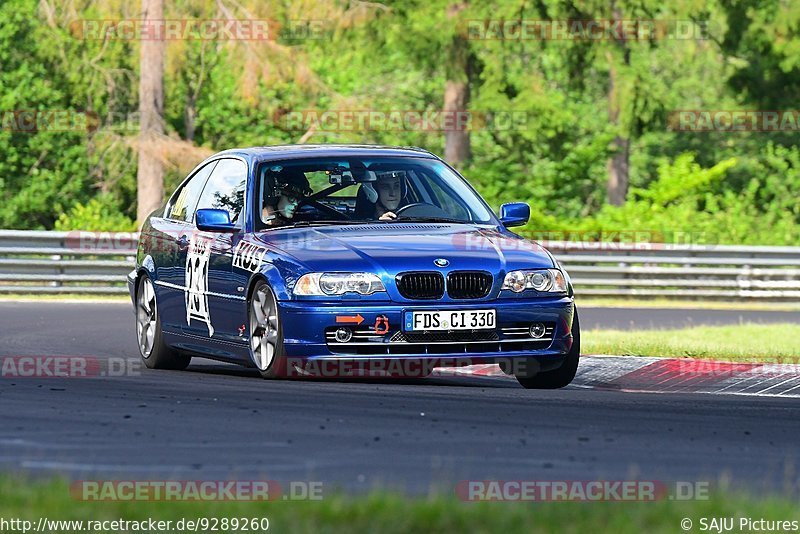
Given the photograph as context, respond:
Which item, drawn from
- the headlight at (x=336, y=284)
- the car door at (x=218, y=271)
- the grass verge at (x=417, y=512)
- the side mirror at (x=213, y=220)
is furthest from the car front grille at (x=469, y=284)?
the grass verge at (x=417, y=512)

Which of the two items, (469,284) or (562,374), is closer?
(469,284)

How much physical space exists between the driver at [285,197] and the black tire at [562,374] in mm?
1917

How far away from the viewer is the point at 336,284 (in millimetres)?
10945

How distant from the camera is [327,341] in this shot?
10.9 metres

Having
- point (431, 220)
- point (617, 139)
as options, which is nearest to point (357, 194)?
point (431, 220)

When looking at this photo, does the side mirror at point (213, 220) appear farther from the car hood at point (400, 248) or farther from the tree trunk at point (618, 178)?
the tree trunk at point (618, 178)

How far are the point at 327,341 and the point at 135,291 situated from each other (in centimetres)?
338

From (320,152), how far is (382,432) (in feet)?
13.8

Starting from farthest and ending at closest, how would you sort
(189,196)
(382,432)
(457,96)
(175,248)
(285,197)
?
1. (457,96)
2. (189,196)
3. (175,248)
4. (285,197)
5. (382,432)

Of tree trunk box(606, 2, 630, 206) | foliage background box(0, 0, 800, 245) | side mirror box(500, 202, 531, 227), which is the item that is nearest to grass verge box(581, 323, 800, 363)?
side mirror box(500, 202, 531, 227)

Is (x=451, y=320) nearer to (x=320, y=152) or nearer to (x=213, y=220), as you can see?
(x=213, y=220)

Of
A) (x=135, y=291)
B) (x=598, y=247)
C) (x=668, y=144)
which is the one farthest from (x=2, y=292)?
(x=668, y=144)

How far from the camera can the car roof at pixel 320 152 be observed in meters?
12.5

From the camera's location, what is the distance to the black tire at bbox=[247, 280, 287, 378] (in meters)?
11.1
